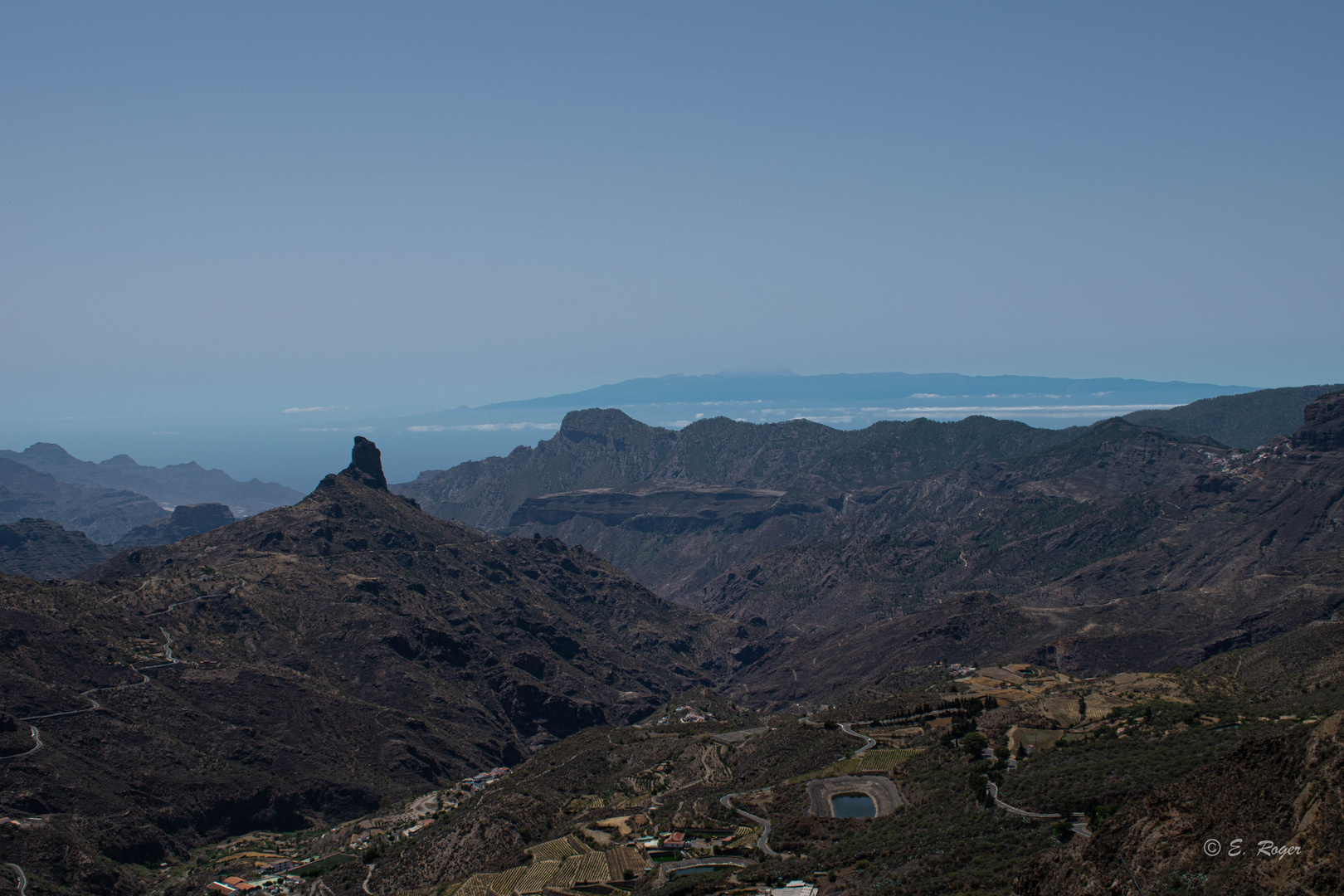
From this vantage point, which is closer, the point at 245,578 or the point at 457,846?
the point at 457,846

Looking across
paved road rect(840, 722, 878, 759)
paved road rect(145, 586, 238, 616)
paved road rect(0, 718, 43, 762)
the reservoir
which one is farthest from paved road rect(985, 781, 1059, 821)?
paved road rect(145, 586, 238, 616)

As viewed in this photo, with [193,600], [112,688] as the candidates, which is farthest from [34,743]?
[193,600]

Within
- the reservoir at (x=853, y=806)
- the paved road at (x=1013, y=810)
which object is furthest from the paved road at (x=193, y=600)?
the paved road at (x=1013, y=810)

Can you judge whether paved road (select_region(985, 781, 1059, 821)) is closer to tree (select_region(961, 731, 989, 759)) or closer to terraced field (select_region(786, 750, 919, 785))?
tree (select_region(961, 731, 989, 759))

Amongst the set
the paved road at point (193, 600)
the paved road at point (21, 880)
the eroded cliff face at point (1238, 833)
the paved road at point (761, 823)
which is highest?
the eroded cliff face at point (1238, 833)

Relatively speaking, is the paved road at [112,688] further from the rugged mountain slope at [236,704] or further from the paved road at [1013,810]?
the paved road at [1013,810]

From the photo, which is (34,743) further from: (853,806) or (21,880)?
(853,806)

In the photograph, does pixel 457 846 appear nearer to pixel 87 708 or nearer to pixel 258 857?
pixel 258 857

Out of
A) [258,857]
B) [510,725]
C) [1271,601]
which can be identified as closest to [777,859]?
[258,857]
